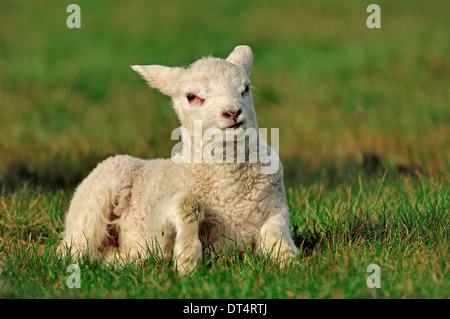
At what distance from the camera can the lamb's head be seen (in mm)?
4145

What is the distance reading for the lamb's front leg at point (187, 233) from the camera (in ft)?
13.4

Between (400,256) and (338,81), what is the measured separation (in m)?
7.20

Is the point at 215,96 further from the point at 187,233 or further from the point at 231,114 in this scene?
the point at 187,233

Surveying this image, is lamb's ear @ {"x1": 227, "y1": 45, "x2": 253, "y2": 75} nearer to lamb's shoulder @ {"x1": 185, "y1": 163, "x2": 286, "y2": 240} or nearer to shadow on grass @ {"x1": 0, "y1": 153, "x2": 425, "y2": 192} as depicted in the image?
lamb's shoulder @ {"x1": 185, "y1": 163, "x2": 286, "y2": 240}

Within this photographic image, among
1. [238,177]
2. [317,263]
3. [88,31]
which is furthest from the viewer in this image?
[88,31]

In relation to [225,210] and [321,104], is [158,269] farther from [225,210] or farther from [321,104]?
[321,104]

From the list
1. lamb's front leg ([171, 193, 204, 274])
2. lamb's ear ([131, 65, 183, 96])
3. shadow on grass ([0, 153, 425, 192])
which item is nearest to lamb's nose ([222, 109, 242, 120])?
lamb's front leg ([171, 193, 204, 274])

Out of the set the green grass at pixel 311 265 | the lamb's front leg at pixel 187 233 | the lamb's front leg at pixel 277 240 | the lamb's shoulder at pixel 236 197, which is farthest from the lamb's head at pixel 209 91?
the green grass at pixel 311 265

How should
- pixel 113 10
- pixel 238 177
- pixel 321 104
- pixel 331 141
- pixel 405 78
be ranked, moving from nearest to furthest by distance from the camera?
1. pixel 238 177
2. pixel 331 141
3. pixel 321 104
4. pixel 405 78
5. pixel 113 10

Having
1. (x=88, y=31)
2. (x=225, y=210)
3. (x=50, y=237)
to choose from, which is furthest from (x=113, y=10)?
(x=225, y=210)

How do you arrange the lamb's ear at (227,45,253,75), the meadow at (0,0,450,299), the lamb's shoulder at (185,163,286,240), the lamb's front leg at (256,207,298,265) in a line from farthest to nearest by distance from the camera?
1. the lamb's ear at (227,45,253,75)
2. the lamb's shoulder at (185,163,286,240)
3. the lamb's front leg at (256,207,298,265)
4. the meadow at (0,0,450,299)

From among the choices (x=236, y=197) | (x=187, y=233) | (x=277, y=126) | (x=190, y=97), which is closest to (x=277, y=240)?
(x=236, y=197)

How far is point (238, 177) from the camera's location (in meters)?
4.37

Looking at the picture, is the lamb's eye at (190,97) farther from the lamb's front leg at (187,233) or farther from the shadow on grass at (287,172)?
the shadow on grass at (287,172)
